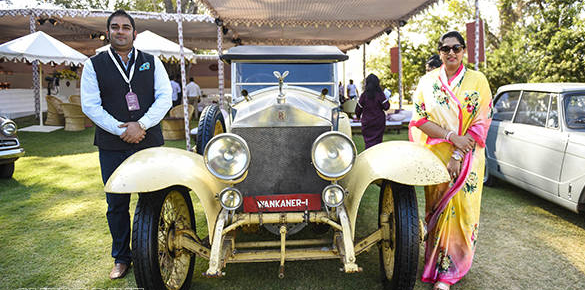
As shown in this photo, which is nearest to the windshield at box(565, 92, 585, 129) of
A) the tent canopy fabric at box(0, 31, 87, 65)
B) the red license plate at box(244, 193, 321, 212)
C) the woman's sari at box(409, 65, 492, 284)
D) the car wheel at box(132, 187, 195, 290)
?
the woman's sari at box(409, 65, 492, 284)

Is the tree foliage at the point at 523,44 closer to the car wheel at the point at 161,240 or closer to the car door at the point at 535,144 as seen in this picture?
the car door at the point at 535,144

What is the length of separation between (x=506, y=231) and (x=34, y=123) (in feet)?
44.4

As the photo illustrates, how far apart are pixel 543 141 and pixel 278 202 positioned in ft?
11.1

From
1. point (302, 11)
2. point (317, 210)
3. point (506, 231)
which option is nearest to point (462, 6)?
point (302, 11)

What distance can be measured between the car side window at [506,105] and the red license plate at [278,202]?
378 cm

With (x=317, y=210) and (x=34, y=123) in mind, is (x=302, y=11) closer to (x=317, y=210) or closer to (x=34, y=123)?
(x=317, y=210)

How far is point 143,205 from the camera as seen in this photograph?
2379mm

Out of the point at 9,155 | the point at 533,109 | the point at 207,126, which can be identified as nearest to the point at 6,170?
the point at 9,155

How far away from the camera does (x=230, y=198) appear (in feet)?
7.71

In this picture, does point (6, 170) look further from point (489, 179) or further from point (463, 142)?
point (489, 179)

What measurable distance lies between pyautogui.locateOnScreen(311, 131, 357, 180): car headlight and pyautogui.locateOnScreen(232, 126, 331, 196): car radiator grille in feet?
0.70

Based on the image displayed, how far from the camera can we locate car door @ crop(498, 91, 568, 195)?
390 cm

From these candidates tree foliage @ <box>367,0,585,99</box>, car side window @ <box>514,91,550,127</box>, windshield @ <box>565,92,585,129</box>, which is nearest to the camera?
windshield @ <box>565,92,585,129</box>

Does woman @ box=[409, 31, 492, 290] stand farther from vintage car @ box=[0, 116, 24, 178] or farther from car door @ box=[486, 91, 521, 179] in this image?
vintage car @ box=[0, 116, 24, 178]
